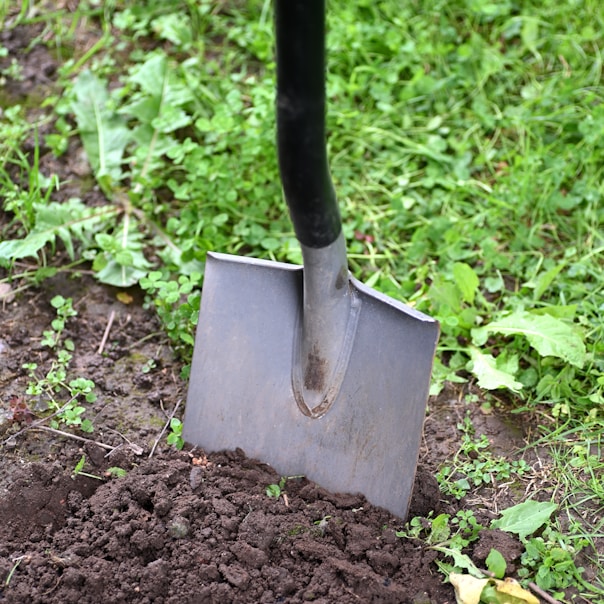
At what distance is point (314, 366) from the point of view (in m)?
1.96

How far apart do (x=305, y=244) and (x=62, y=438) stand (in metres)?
0.85

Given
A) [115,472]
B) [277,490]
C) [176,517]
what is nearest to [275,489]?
[277,490]

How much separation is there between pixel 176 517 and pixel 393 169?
1.70 m

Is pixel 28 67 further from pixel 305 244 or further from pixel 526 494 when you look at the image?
pixel 526 494

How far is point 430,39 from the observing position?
11.2ft

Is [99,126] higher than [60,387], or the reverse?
[99,126]

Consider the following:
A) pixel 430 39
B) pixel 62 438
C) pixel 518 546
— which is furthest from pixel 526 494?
pixel 430 39

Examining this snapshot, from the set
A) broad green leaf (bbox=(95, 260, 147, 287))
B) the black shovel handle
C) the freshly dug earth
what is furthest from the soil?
the black shovel handle

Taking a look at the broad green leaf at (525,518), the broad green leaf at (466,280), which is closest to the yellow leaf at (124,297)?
the broad green leaf at (466,280)

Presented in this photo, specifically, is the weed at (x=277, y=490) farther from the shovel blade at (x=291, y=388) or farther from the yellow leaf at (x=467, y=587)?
Result: the yellow leaf at (x=467, y=587)

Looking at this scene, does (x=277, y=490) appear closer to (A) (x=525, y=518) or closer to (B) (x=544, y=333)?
(A) (x=525, y=518)

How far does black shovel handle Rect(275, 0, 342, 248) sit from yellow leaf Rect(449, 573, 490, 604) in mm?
798

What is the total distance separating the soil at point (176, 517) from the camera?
1721mm

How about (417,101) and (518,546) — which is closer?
(518,546)
